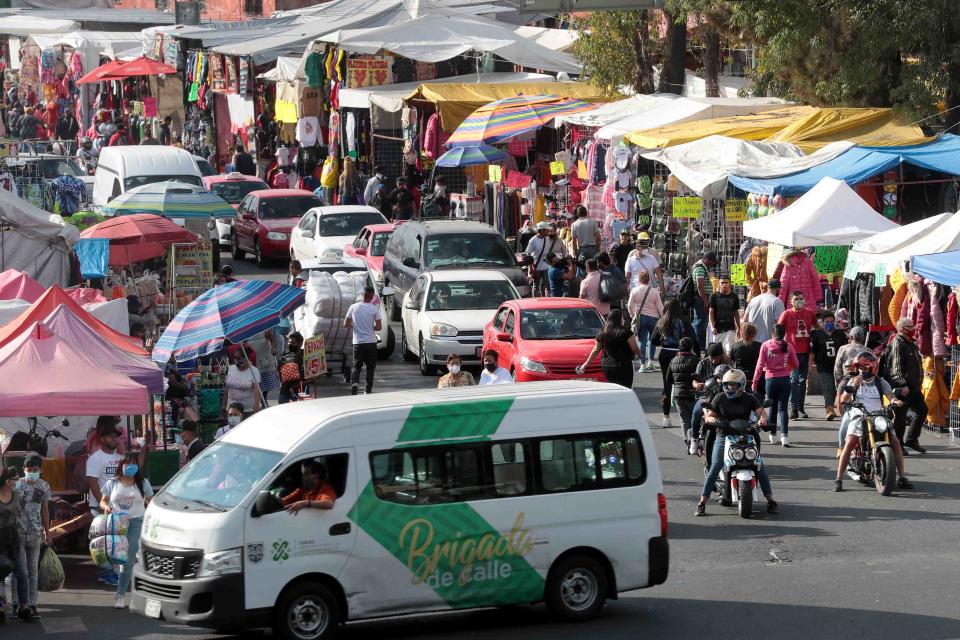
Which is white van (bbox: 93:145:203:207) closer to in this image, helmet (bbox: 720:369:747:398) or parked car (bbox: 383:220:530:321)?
parked car (bbox: 383:220:530:321)

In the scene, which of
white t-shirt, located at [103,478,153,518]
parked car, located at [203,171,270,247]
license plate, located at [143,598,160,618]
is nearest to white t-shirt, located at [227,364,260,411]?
white t-shirt, located at [103,478,153,518]

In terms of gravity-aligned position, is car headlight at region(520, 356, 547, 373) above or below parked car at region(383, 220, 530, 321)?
below

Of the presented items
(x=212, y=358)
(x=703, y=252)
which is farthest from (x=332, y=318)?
(x=703, y=252)

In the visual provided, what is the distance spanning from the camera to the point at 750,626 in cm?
1242

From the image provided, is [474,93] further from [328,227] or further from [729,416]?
[729,416]

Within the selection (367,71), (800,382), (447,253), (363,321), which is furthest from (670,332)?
(367,71)

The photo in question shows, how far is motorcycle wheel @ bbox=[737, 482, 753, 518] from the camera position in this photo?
52.9ft

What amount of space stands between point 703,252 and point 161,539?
50.3 feet

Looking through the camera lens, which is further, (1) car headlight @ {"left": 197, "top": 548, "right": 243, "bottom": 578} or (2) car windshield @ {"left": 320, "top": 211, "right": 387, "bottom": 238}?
(2) car windshield @ {"left": 320, "top": 211, "right": 387, "bottom": 238}

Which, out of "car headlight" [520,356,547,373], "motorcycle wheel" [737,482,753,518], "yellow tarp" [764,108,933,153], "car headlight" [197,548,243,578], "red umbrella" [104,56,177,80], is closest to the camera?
"car headlight" [197,548,243,578]

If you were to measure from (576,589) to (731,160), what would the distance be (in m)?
14.0

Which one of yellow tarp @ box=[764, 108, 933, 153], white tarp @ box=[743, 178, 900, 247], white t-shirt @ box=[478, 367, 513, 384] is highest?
yellow tarp @ box=[764, 108, 933, 153]

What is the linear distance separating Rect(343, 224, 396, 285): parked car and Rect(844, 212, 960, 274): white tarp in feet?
37.1

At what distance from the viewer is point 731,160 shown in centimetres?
2538
